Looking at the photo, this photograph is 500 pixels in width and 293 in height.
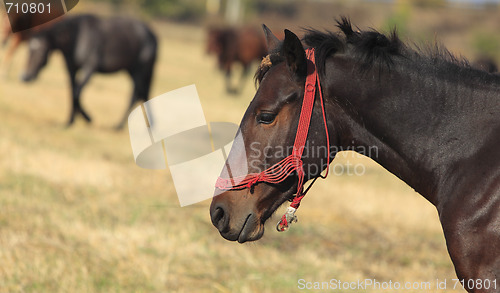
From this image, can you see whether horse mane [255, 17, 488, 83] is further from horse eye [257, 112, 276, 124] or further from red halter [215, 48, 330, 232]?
horse eye [257, 112, 276, 124]

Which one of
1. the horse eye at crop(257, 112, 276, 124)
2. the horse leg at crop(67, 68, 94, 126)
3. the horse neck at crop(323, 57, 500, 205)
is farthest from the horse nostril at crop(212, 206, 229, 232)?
the horse leg at crop(67, 68, 94, 126)

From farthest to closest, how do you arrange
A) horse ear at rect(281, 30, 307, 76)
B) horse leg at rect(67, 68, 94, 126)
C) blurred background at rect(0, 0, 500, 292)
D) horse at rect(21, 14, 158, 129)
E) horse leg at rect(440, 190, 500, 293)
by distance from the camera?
horse at rect(21, 14, 158, 129) < horse leg at rect(67, 68, 94, 126) < blurred background at rect(0, 0, 500, 292) < horse ear at rect(281, 30, 307, 76) < horse leg at rect(440, 190, 500, 293)

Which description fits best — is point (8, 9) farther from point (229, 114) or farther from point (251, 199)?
point (251, 199)

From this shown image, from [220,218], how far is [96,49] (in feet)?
31.9

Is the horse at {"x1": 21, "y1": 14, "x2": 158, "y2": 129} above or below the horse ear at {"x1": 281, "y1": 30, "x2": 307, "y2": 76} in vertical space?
below

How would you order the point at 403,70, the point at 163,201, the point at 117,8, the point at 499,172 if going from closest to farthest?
the point at 499,172 < the point at 403,70 < the point at 163,201 < the point at 117,8

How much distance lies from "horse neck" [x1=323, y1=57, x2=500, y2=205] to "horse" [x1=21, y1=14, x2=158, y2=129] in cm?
918

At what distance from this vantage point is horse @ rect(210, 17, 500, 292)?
2631 mm

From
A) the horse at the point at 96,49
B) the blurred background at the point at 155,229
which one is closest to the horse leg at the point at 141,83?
the horse at the point at 96,49

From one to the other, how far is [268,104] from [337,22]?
557mm

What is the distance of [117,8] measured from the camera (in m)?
48.0

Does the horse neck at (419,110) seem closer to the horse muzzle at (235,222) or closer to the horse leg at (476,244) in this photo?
the horse leg at (476,244)

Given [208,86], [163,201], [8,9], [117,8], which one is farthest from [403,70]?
[117,8]

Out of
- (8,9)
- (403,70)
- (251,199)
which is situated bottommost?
(8,9)
